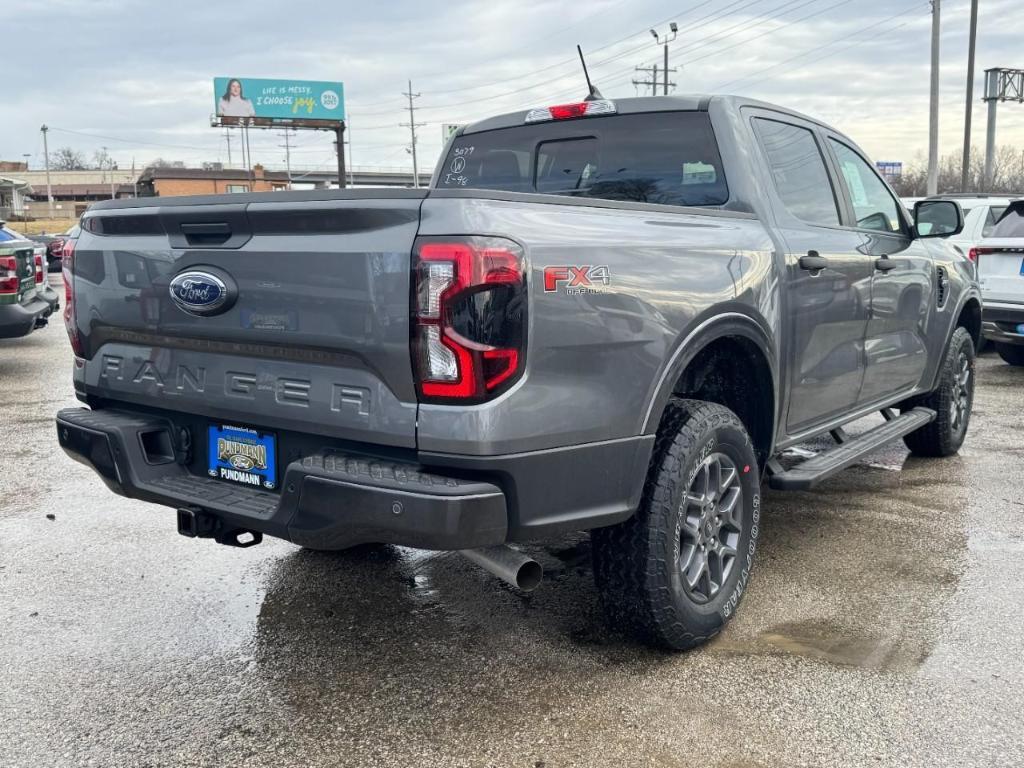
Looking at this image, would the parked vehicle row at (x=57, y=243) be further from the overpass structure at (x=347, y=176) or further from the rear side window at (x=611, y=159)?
the overpass structure at (x=347, y=176)

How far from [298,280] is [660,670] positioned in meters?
1.77

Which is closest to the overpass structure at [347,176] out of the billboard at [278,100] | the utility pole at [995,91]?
the billboard at [278,100]

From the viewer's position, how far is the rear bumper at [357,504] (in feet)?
8.21

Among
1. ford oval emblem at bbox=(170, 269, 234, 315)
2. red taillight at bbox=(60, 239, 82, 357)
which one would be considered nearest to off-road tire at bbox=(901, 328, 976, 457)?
ford oval emblem at bbox=(170, 269, 234, 315)

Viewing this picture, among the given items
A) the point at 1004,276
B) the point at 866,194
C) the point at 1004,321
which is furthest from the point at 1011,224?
the point at 866,194

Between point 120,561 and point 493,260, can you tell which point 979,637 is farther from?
point 120,561

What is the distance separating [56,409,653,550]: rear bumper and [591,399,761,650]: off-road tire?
6.8 inches

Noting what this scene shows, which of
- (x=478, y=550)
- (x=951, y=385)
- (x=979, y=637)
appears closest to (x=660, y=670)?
(x=478, y=550)

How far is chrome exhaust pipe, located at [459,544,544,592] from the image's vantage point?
2.86 m

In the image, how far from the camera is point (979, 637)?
11.4 feet

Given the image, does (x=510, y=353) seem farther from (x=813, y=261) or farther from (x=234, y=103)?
(x=234, y=103)

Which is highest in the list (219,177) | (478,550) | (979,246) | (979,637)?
(219,177)

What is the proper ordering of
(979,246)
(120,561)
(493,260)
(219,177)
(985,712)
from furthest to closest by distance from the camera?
(219,177) → (979,246) → (120,561) → (985,712) → (493,260)

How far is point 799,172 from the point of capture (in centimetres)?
429
